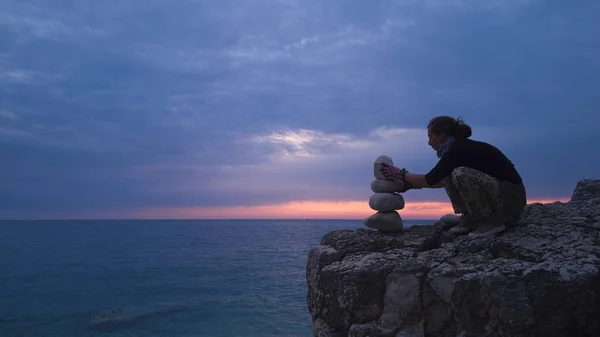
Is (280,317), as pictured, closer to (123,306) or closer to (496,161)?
(123,306)

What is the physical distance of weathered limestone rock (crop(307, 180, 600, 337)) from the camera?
168 inches

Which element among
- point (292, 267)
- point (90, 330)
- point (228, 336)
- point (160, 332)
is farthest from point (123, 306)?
point (292, 267)

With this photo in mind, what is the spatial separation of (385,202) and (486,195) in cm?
149

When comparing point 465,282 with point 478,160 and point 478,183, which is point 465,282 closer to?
point 478,183

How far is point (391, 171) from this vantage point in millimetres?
6316

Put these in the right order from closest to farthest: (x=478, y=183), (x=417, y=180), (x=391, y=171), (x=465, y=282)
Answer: (x=465, y=282) < (x=478, y=183) < (x=417, y=180) < (x=391, y=171)

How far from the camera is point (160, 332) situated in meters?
19.0

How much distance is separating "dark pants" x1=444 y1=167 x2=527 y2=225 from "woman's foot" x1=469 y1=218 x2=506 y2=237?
0.22ft

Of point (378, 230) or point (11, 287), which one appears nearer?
point (378, 230)

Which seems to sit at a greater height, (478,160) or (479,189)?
(478,160)

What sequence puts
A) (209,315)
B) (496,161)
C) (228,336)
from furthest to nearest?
(209,315), (228,336), (496,161)

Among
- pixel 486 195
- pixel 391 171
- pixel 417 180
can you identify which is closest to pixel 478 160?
pixel 486 195

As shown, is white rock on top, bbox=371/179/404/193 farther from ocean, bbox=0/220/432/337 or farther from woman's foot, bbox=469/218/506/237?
ocean, bbox=0/220/432/337

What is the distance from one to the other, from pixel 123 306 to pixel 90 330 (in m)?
5.17
